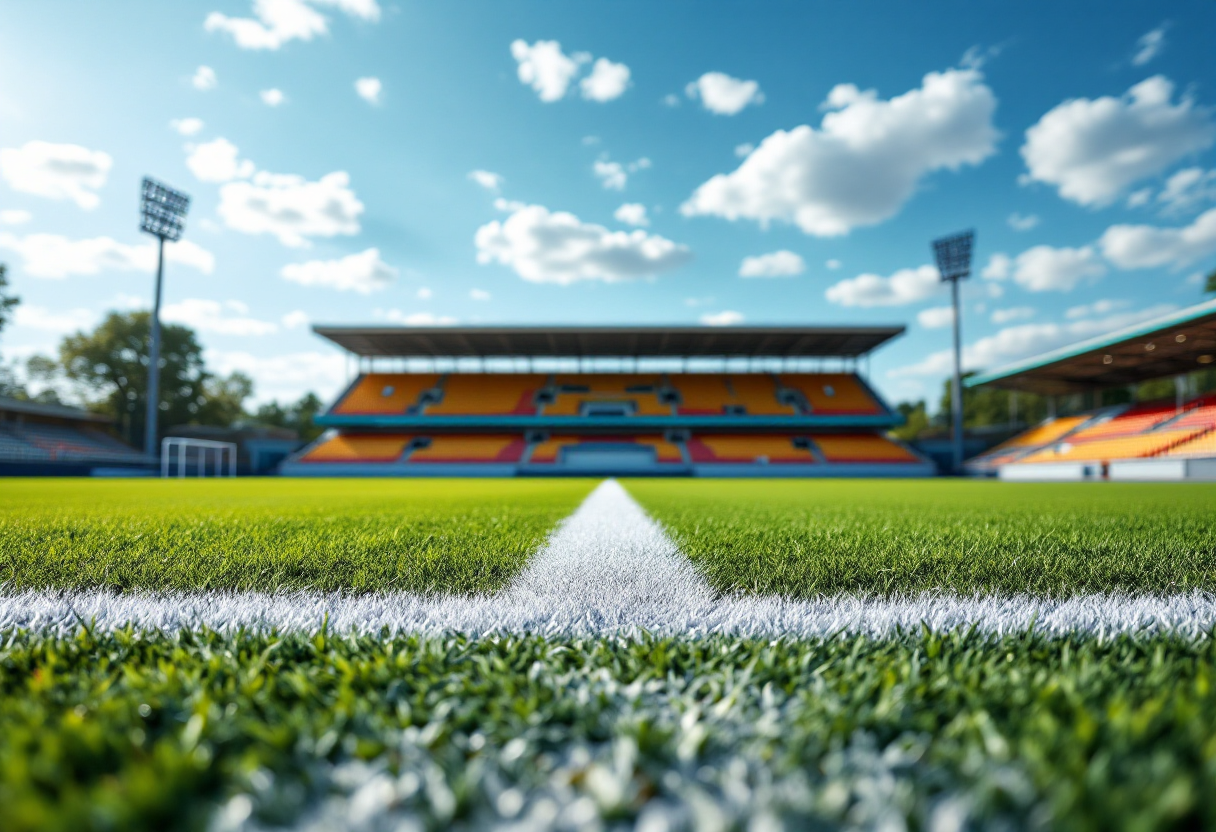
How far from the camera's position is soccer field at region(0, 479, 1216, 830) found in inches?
22.5

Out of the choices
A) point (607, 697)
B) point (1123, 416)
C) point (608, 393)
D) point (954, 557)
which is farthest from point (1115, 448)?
point (607, 697)

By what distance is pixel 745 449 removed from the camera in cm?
2800

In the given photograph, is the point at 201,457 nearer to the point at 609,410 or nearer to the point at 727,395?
the point at 609,410

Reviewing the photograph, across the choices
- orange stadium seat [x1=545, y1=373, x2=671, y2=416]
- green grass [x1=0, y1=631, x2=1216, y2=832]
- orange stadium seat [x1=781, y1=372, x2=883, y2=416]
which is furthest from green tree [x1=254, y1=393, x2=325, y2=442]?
green grass [x1=0, y1=631, x2=1216, y2=832]

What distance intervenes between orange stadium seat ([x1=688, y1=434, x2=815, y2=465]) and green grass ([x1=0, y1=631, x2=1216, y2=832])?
26.2m

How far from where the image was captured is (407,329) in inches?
1044

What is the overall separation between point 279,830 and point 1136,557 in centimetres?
300

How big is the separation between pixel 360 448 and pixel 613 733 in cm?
2973

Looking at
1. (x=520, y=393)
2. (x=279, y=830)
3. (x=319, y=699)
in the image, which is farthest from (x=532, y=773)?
(x=520, y=393)

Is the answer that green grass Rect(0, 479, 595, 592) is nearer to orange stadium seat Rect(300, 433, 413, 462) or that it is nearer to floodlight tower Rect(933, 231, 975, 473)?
orange stadium seat Rect(300, 433, 413, 462)

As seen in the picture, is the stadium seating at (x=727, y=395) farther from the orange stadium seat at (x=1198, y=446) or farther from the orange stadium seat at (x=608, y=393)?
the orange stadium seat at (x=1198, y=446)

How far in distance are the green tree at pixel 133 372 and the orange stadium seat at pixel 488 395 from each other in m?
19.6

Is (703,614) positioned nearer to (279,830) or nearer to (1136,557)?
(279,830)

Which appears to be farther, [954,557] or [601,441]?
[601,441]
